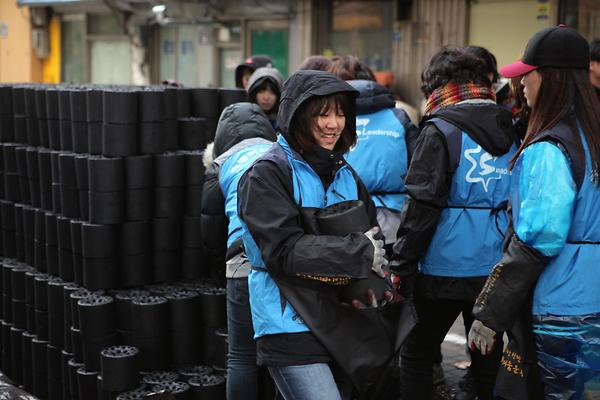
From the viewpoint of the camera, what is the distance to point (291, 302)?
3.08 meters

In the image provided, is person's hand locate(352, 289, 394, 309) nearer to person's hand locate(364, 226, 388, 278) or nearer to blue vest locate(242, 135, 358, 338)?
person's hand locate(364, 226, 388, 278)

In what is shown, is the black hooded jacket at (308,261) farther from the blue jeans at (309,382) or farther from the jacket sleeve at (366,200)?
the jacket sleeve at (366,200)

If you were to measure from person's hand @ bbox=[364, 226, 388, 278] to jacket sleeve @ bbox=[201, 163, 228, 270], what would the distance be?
1499mm

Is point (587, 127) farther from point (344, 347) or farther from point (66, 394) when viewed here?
point (66, 394)

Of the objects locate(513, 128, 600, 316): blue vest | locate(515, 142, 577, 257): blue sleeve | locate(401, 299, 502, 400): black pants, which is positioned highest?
locate(515, 142, 577, 257): blue sleeve

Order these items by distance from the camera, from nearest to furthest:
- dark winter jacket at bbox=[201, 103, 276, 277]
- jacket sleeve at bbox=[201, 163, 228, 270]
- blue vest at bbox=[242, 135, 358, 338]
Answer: blue vest at bbox=[242, 135, 358, 338] → dark winter jacket at bbox=[201, 103, 276, 277] → jacket sleeve at bbox=[201, 163, 228, 270]

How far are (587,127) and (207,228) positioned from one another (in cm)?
235

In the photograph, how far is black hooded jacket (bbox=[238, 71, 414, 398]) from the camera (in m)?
2.98

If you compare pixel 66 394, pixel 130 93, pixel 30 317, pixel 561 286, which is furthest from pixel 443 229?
pixel 30 317

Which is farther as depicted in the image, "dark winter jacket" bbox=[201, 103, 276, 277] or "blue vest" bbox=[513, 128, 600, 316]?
"dark winter jacket" bbox=[201, 103, 276, 277]

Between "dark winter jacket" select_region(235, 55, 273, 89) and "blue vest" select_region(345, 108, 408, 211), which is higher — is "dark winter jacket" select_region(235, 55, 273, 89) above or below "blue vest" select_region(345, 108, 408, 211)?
above

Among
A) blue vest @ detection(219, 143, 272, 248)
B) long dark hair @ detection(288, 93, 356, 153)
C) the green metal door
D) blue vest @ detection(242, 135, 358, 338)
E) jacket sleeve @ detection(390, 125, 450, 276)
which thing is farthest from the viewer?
the green metal door

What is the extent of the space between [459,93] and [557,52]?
99 cm

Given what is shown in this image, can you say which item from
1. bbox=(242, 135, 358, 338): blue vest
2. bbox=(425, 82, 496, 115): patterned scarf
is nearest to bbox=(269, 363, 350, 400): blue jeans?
bbox=(242, 135, 358, 338): blue vest
